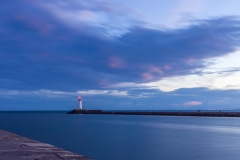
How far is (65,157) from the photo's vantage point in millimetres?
6211

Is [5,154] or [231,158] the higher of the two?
[5,154]

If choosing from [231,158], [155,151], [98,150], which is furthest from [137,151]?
[231,158]

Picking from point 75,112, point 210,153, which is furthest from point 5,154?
point 75,112

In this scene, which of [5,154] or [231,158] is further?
[231,158]

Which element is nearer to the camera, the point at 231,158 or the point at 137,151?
the point at 231,158

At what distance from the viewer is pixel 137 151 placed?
15.0m

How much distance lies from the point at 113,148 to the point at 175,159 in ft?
12.7

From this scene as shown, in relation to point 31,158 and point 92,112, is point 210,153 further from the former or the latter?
point 92,112

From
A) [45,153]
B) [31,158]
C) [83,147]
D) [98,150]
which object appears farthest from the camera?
[83,147]

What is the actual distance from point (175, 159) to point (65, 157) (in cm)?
791

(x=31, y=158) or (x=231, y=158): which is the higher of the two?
(x=31, y=158)

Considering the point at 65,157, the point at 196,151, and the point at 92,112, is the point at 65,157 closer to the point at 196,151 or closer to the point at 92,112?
the point at 196,151

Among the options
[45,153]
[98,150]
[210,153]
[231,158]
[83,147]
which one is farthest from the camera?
[83,147]

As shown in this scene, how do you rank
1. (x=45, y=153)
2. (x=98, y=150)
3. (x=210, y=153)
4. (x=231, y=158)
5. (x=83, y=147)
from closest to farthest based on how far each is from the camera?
(x=45, y=153), (x=231, y=158), (x=210, y=153), (x=98, y=150), (x=83, y=147)
